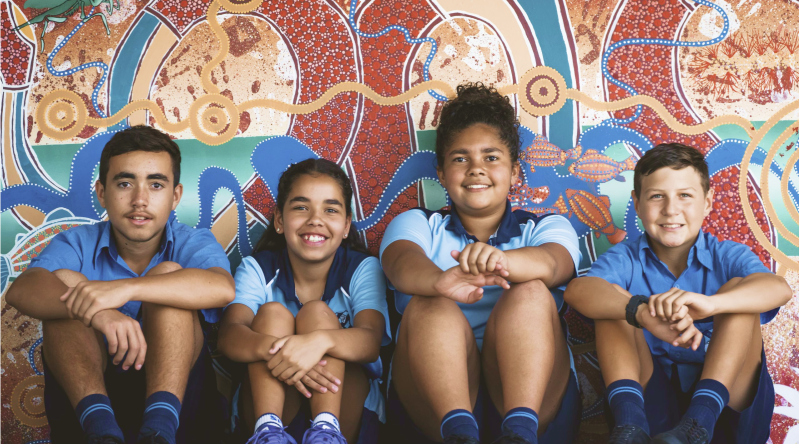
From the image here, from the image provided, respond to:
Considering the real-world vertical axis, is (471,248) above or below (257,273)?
above

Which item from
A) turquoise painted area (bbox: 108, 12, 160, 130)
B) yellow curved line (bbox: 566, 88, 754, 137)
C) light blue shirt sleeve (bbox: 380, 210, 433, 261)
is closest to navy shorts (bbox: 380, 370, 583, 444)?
light blue shirt sleeve (bbox: 380, 210, 433, 261)

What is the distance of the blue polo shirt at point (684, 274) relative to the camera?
1.77 metres

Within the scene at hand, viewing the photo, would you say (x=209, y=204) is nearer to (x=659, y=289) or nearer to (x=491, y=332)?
(x=491, y=332)

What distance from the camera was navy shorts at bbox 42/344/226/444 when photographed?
1.59 m

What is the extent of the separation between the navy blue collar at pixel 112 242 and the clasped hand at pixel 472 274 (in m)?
0.89

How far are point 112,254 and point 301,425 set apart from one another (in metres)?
0.80

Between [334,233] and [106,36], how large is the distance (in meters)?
1.25

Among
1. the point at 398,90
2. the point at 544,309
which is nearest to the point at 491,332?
the point at 544,309

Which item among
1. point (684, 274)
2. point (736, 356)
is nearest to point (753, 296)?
point (736, 356)

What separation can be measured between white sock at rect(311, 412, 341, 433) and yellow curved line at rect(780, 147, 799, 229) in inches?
73.4

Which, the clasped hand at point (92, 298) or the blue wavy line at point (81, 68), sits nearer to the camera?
the clasped hand at point (92, 298)

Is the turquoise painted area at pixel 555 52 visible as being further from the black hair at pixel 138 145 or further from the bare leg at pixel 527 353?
the black hair at pixel 138 145

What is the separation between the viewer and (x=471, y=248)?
59.8 inches

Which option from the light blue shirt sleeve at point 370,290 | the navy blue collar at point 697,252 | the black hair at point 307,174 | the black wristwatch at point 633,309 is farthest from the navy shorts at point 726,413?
the black hair at point 307,174
